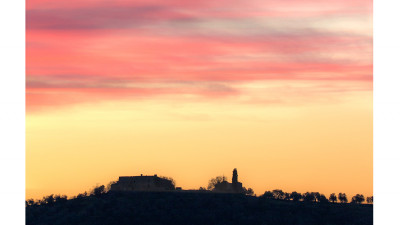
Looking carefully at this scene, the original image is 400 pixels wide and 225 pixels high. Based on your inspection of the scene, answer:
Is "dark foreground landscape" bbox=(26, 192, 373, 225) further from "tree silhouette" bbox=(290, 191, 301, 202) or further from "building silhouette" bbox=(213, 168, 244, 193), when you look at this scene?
"tree silhouette" bbox=(290, 191, 301, 202)

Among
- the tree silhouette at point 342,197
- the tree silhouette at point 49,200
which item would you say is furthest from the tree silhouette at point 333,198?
the tree silhouette at point 49,200

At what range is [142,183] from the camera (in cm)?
15700

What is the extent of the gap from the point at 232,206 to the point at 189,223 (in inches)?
433

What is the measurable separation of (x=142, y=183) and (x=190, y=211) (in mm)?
34277

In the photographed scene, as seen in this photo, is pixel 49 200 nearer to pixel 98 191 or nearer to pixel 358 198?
pixel 98 191

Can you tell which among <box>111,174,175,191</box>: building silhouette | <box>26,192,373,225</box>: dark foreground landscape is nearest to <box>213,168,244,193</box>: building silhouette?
<box>111,174,175,191</box>: building silhouette

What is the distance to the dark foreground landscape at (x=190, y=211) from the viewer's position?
4791 inches

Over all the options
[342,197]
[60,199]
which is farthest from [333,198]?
[60,199]

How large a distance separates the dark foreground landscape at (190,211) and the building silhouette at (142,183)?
20.7m

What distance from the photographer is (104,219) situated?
401 feet

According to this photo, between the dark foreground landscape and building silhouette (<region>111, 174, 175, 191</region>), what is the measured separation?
20739 millimetres

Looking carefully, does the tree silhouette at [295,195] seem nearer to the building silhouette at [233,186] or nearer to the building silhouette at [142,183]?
the building silhouette at [233,186]
